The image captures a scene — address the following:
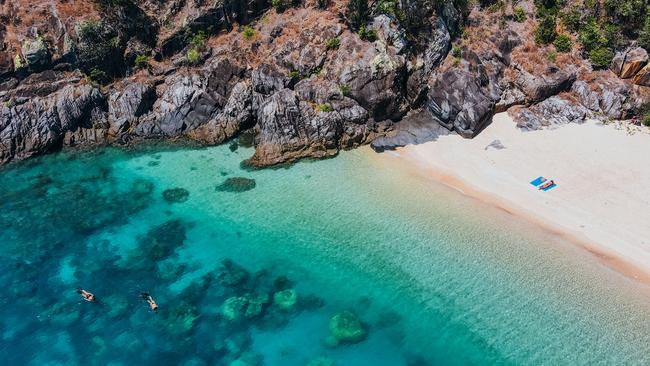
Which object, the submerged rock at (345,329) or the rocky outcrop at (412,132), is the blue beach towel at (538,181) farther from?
the submerged rock at (345,329)

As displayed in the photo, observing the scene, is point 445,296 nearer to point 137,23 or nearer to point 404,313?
point 404,313

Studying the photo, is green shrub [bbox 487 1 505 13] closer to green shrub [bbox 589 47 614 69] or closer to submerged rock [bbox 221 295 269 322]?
green shrub [bbox 589 47 614 69]

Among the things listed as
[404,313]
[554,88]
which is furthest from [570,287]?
[554,88]

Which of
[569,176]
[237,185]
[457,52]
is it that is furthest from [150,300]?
[457,52]

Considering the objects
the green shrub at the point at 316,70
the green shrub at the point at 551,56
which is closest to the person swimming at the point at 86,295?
the green shrub at the point at 316,70

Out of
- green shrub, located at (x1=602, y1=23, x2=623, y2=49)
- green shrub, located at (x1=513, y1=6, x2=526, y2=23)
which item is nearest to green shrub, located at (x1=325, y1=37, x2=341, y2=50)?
green shrub, located at (x1=513, y1=6, x2=526, y2=23)
